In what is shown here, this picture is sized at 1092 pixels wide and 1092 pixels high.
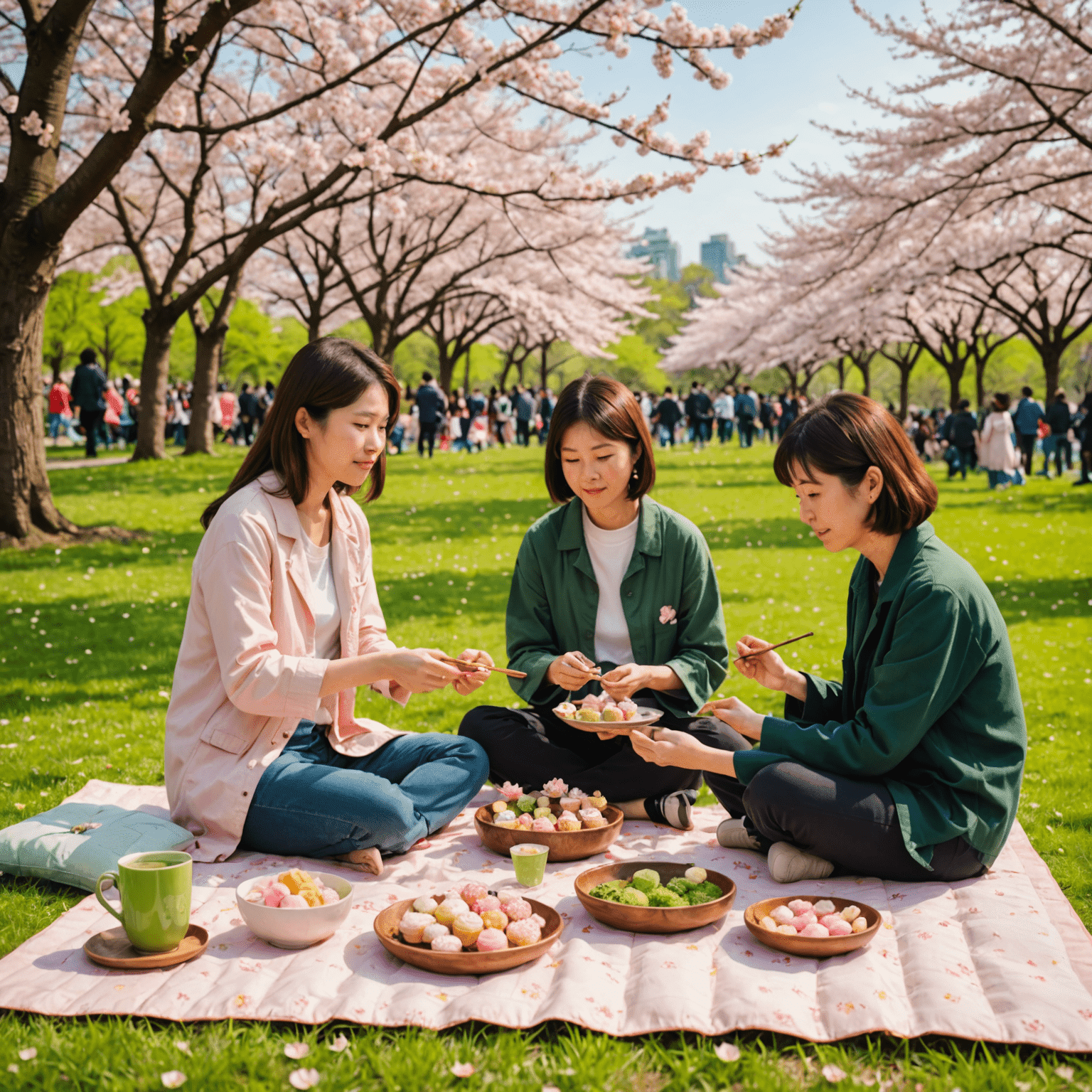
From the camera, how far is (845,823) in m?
3.48

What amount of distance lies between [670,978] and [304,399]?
2.33 metres

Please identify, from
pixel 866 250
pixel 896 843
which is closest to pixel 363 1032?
pixel 896 843

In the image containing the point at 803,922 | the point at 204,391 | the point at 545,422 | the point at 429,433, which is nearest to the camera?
the point at 803,922

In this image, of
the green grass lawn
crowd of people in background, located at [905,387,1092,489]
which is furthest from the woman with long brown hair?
crowd of people in background, located at [905,387,1092,489]

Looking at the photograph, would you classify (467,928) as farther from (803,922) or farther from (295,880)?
(803,922)

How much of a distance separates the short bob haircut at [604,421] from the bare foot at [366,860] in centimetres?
168

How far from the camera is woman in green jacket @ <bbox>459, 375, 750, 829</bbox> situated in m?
4.32

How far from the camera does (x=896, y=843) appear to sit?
138 inches

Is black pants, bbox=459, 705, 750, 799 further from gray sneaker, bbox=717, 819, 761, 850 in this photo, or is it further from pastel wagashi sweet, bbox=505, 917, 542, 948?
pastel wagashi sweet, bbox=505, 917, 542, 948

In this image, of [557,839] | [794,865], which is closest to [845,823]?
[794,865]

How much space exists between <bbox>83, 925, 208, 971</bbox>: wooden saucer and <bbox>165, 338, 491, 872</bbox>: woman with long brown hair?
611 mm

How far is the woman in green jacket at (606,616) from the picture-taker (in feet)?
14.2

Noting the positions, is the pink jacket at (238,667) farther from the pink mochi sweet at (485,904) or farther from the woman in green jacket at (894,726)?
the woman in green jacket at (894,726)

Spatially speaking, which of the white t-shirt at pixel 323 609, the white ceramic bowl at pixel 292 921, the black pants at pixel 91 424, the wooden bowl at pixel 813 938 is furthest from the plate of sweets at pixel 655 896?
the black pants at pixel 91 424
